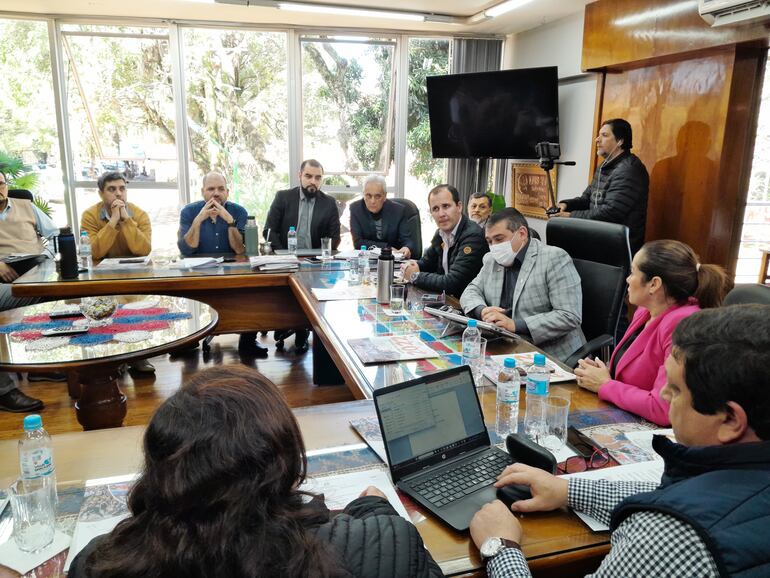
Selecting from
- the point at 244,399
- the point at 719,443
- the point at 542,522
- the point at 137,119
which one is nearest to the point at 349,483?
the point at 542,522

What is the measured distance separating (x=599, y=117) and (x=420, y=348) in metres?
3.51

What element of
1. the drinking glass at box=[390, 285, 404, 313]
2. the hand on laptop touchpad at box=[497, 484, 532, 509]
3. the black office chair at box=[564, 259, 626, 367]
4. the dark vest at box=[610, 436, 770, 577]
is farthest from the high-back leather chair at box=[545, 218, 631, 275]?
the dark vest at box=[610, 436, 770, 577]

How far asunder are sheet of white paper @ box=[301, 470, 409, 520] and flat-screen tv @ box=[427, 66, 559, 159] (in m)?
4.48

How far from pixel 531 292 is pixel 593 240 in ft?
1.25

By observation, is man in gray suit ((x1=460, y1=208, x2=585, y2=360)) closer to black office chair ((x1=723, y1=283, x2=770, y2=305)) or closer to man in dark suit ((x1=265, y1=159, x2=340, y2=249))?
black office chair ((x1=723, y1=283, x2=770, y2=305))

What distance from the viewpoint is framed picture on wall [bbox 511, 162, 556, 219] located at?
17.9 ft

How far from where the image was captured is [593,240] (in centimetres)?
254

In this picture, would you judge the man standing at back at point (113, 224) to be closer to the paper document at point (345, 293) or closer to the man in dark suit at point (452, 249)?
the paper document at point (345, 293)

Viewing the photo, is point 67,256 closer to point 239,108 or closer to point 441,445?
point 441,445

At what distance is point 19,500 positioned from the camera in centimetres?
99

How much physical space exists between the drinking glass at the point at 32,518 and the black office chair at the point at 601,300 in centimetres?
187

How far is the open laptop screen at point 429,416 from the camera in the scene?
1169 millimetres

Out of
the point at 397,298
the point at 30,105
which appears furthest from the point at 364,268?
the point at 30,105

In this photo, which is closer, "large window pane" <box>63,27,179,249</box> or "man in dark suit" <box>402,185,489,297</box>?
"man in dark suit" <box>402,185,489,297</box>
